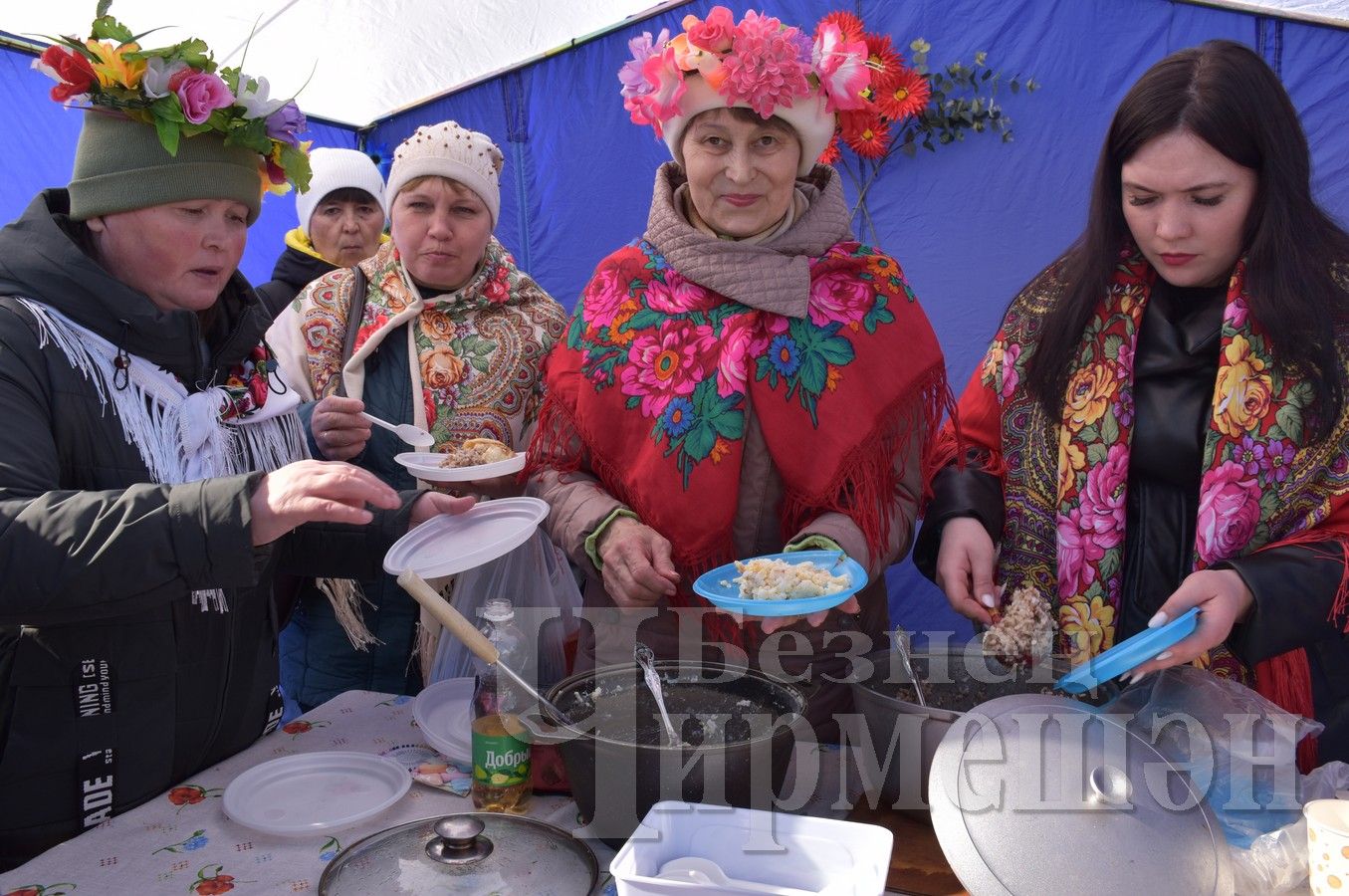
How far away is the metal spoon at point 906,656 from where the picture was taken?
4.54 ft

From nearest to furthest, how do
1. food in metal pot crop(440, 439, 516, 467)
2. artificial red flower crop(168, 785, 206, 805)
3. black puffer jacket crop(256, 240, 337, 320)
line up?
artificial red flower crop(168, 785, 206, 805), food in metal pot crop(440, 439, 516, 467), black puffer jacket crop(256, 240, 337, 320)

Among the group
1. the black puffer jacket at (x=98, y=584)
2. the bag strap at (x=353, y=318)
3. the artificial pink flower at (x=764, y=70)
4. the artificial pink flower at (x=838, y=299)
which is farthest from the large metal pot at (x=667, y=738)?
the bag strap at (x=353, y=318)

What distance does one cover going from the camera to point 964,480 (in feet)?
6.66

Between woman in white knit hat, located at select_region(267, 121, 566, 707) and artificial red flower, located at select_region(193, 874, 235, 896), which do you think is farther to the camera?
woman in white knit hat, located at select_region(267, 121, 566, 707)

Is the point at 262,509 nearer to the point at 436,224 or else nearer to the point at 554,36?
the point at 436,224

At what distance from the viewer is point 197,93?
168 cm

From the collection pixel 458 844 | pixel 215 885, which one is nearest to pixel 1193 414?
pixel 458 844

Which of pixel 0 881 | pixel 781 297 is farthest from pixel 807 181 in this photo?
pixel 0 881

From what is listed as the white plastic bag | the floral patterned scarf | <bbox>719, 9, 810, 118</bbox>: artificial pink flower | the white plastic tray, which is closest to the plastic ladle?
the white plastic tray

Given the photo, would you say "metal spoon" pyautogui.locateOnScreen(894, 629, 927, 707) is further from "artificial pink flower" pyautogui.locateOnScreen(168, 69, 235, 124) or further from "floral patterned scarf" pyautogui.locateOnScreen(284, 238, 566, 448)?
"artificial pink flower" pyautogui.locateOnScreen(168, 69, 235, 124)

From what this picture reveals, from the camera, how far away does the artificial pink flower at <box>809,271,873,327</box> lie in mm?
2002

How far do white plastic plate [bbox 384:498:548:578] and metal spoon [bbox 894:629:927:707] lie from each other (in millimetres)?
611

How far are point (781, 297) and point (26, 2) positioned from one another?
3.50m

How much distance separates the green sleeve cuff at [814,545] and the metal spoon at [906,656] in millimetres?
275
